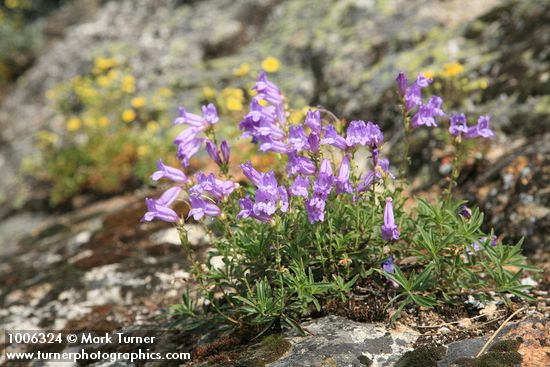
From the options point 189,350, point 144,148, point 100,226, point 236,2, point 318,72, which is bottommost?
point 189,350

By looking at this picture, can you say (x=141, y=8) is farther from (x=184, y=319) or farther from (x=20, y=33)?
(x=184, y=319)

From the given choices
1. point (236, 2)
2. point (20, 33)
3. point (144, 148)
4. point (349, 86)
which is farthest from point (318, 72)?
point (20, 33)

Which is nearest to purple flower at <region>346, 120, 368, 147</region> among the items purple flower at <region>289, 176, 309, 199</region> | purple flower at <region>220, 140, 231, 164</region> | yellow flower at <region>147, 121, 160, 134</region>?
purple flower at <region>289, 176, 309, 199</region>

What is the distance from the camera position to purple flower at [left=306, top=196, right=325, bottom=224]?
2.84 metres

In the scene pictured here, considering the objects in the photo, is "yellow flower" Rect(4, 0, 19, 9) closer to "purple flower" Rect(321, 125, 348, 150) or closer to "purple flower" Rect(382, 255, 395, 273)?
"purple flower" Rect(321, 125, 348, 150)

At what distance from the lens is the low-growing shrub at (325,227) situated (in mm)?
3006

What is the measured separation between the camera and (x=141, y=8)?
12.9 m

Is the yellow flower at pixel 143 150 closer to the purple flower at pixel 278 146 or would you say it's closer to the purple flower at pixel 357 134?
the purple flower at pixel 278 146

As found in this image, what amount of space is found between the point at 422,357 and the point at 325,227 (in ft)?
3.16

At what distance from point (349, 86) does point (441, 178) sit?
8.49 ft

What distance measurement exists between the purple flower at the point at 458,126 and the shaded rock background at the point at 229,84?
1642mm

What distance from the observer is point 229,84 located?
31.7ft

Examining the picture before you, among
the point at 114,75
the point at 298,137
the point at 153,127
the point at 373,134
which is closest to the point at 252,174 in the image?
the point at 298,137

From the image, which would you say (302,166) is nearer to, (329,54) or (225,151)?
(225,151)
